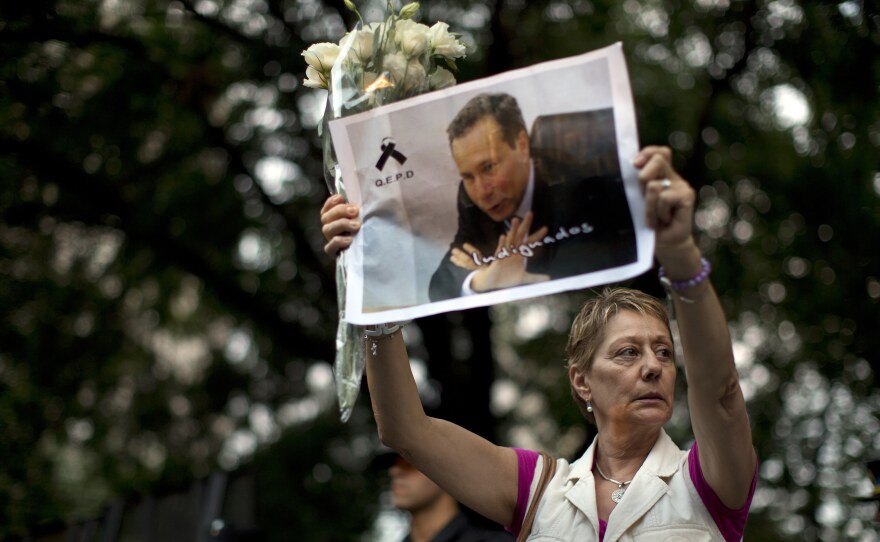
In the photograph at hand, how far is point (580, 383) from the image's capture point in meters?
2.83

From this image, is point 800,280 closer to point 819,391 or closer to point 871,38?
point 819,391

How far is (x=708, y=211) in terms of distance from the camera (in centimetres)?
935

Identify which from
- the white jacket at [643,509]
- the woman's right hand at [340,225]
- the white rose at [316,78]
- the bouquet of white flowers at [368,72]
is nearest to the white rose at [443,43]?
the bouquet of white flowers at [368,72]

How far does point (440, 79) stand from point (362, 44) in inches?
7.8

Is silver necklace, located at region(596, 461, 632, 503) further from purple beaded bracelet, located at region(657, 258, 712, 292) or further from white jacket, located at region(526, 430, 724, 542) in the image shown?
purple beaded bracelet, located at region(657, 258, 712, 292)

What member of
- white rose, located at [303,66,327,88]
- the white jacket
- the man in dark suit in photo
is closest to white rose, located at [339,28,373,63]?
white rose, located at [303,66,327,88]

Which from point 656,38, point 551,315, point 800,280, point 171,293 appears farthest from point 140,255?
point 800,280

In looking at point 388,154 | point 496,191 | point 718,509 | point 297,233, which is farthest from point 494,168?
point 297,233

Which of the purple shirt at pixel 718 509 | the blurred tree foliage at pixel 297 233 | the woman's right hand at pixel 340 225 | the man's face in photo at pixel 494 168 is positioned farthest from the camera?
the blurred tree foliage at pixel 297 233

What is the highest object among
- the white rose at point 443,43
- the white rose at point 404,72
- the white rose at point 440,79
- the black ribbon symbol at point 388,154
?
the white rose at point 443,43

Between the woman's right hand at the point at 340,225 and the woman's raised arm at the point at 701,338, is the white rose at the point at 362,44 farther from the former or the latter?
the woman's raised arm at the point at 701,338

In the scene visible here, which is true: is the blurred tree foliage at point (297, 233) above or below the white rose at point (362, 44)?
below

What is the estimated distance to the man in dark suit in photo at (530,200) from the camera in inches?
88.2

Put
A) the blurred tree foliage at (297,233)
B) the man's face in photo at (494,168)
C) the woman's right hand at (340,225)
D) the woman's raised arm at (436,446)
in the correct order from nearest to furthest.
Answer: the man's face in photo at (494,168)
the woman's right hand at (340,225)
the woman's raised arm at (436,446)
the blurred tree foliage at (297,233)
